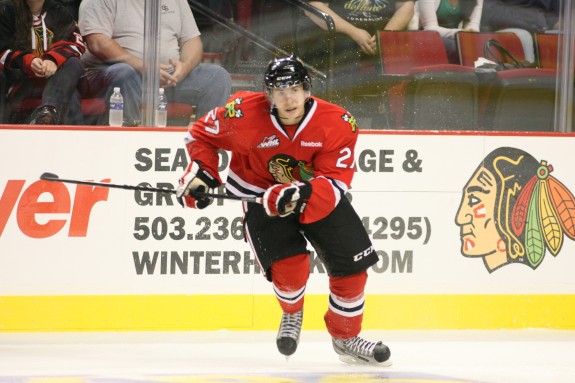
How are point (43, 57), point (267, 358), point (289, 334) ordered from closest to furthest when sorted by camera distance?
point (289, 334) → point (267, 358) → point (43, 57)

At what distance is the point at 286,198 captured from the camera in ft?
10.1

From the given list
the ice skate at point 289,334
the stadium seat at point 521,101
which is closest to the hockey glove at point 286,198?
the ice skate at point 289,334

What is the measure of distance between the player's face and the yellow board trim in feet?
3.78

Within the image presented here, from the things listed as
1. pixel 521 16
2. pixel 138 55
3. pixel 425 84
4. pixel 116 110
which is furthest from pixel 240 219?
pixel 521 16

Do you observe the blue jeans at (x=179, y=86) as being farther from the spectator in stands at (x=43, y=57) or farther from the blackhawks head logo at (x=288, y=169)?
the blackhawks head logo at (x=288, y=169)

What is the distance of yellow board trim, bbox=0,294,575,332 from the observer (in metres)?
4.00

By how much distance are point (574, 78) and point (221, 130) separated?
6.15 feet

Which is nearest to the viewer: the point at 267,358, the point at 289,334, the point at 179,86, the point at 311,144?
the point at 311,144

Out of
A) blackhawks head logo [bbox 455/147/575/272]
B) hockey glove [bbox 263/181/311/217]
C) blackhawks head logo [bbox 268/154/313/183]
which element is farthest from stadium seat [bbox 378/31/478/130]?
hockey glove [bbox 263/181/311/217]

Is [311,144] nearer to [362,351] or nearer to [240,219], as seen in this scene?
[362,351]

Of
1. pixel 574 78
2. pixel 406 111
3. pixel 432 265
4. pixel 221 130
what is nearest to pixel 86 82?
pixel 221 130

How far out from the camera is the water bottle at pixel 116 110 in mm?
4078

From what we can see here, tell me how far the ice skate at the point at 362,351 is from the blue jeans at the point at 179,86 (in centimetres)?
123

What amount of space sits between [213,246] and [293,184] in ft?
3.48
